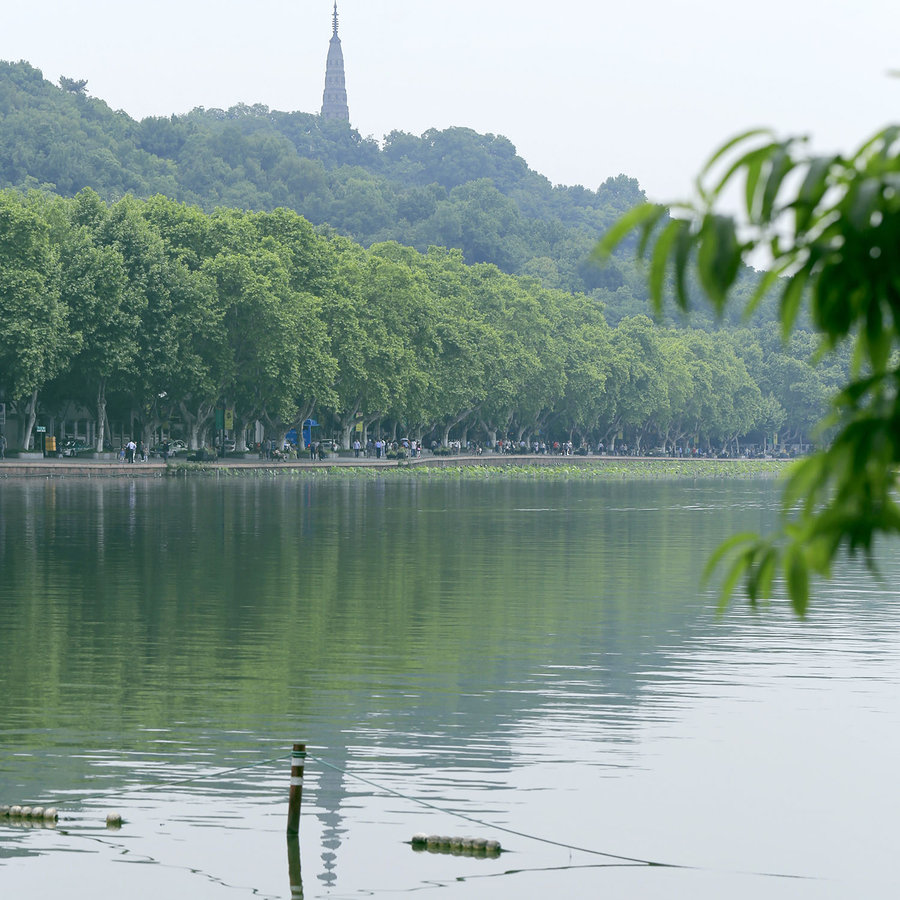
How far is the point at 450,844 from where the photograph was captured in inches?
517

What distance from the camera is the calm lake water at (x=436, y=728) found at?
12.9 metres

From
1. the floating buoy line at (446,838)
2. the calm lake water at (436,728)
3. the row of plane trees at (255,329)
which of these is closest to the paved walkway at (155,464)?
the row of plane trees at (255,329)

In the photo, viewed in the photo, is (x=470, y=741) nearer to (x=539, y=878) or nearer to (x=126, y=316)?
(x=539, y=878)

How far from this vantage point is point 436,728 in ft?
59.0

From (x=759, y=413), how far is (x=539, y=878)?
187m

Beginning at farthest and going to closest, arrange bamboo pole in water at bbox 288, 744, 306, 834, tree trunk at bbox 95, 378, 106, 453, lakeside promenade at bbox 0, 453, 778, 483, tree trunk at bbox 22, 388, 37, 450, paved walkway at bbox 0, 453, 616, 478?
tree trunk at bbox 95, 378, 106, 453 → tree trunk at bbox 22, 388, 37, 450 → lakeside promenade at bbox 0, 453, 778, 483 → paved walkway at bbox 0, 453, 616, 478 → bamboo pole in water at bbox 288, 744, 306, 834

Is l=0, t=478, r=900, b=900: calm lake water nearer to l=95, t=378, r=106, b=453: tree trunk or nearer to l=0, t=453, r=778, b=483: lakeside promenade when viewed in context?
l=0, t=453, r=778, b=483: lakeside promenade

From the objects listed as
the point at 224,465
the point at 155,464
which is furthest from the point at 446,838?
the point at 224,465

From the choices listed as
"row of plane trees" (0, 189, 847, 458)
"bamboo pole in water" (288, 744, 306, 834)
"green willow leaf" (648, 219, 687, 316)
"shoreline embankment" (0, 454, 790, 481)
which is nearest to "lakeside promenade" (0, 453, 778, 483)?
"shoreline embankment" (0, 454, 790, 481)

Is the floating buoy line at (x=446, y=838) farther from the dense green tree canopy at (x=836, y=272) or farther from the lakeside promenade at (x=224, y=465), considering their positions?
the lakeside promenade at (x=224, y=465)

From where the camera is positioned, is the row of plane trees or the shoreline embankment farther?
the row of plane trees

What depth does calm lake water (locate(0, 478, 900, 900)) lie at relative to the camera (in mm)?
12922

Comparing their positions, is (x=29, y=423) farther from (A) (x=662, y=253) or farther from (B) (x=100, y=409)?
(A) (x=662, y=253)

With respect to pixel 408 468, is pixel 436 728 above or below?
below
